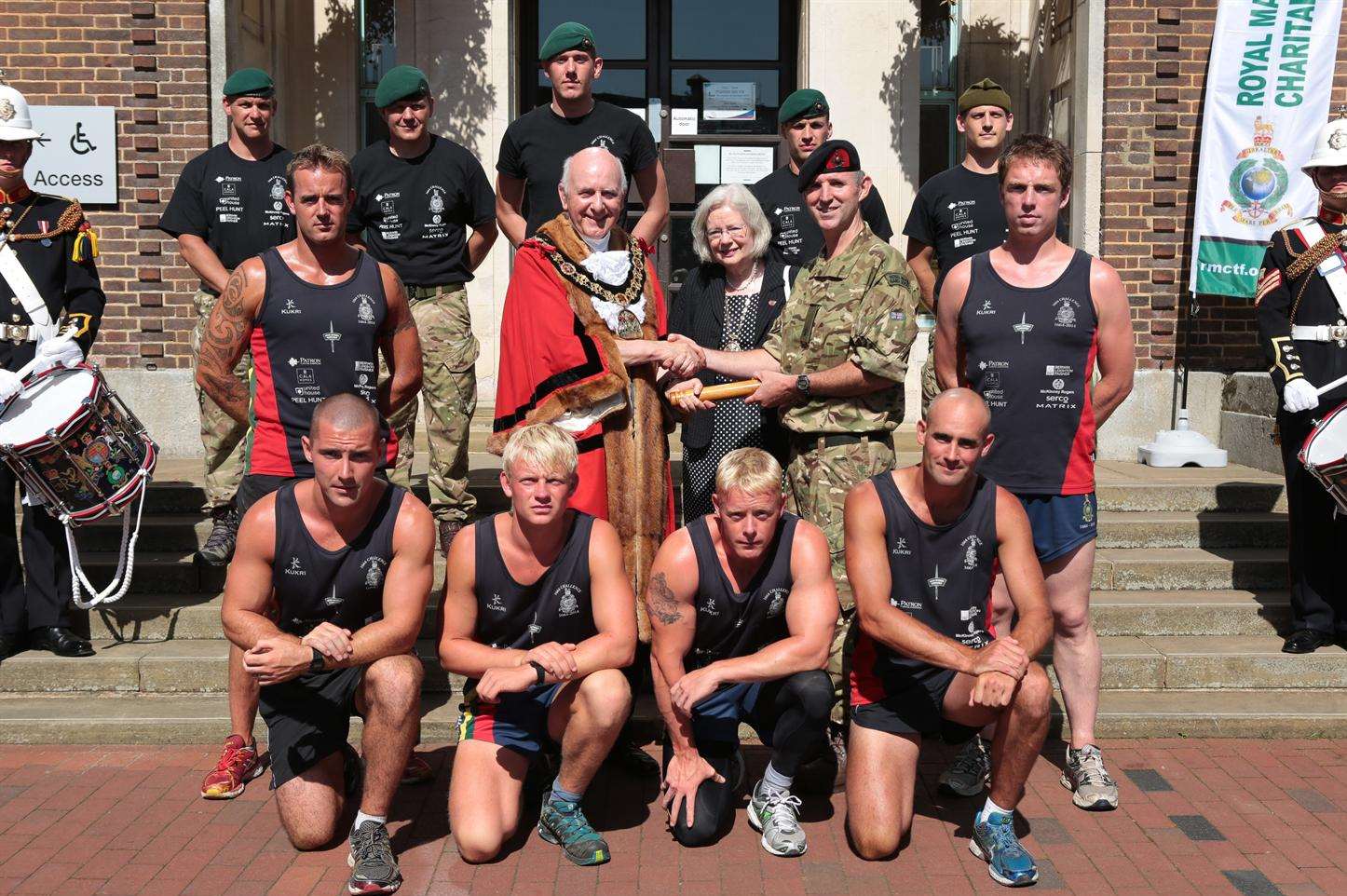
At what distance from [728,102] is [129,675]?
6.35m

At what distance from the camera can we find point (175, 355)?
28.6 ft

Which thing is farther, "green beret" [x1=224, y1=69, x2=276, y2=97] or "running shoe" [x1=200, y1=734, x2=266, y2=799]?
"green beret" [x1=224, y1=69, x2=276, y2=97]

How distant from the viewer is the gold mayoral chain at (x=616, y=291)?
488 centimetres

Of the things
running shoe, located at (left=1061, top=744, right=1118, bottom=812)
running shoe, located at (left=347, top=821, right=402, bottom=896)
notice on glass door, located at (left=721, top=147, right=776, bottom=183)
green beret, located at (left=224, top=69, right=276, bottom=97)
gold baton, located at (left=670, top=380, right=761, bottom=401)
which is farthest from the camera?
notice on glass door, located at (left=721, top=147, right=776, bottom=183)

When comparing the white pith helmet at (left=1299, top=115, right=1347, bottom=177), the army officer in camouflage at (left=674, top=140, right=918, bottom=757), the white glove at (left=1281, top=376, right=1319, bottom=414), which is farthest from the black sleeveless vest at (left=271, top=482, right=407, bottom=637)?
the white pith helmet at (left=1299, top=115, right=1347, bottom=177)

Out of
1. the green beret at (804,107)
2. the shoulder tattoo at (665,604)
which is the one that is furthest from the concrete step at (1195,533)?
the shoulder tattoo at (665,604)

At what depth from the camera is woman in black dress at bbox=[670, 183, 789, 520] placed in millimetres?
5184

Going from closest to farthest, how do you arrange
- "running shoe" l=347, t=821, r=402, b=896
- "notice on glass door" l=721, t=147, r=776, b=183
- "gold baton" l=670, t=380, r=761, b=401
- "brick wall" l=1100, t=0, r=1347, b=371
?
"running shoe" l=347, t=821, r=402, b=896, "gold baton" l=670, t=380, r=761, b=401, "brick wall" l=1100, t=0, r=1347, b=371, "notice on glass door" l=721, t=147, r=776, b=183

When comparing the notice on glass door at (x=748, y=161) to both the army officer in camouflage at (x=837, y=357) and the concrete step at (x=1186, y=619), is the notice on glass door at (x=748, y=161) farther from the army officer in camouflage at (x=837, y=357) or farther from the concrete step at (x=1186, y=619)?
the army officer in camouflage at (x=837, y=357)

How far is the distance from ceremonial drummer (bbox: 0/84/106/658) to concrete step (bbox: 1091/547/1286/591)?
4.72 meters

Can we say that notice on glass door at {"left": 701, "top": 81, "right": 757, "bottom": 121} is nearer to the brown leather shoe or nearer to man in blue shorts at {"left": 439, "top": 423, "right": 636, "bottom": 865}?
the brown leather shoe

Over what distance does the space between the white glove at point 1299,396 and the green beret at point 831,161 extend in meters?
2.21

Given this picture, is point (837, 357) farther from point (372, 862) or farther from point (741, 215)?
point (372, 862)

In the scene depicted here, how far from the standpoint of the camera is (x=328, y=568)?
4328 millimetres
